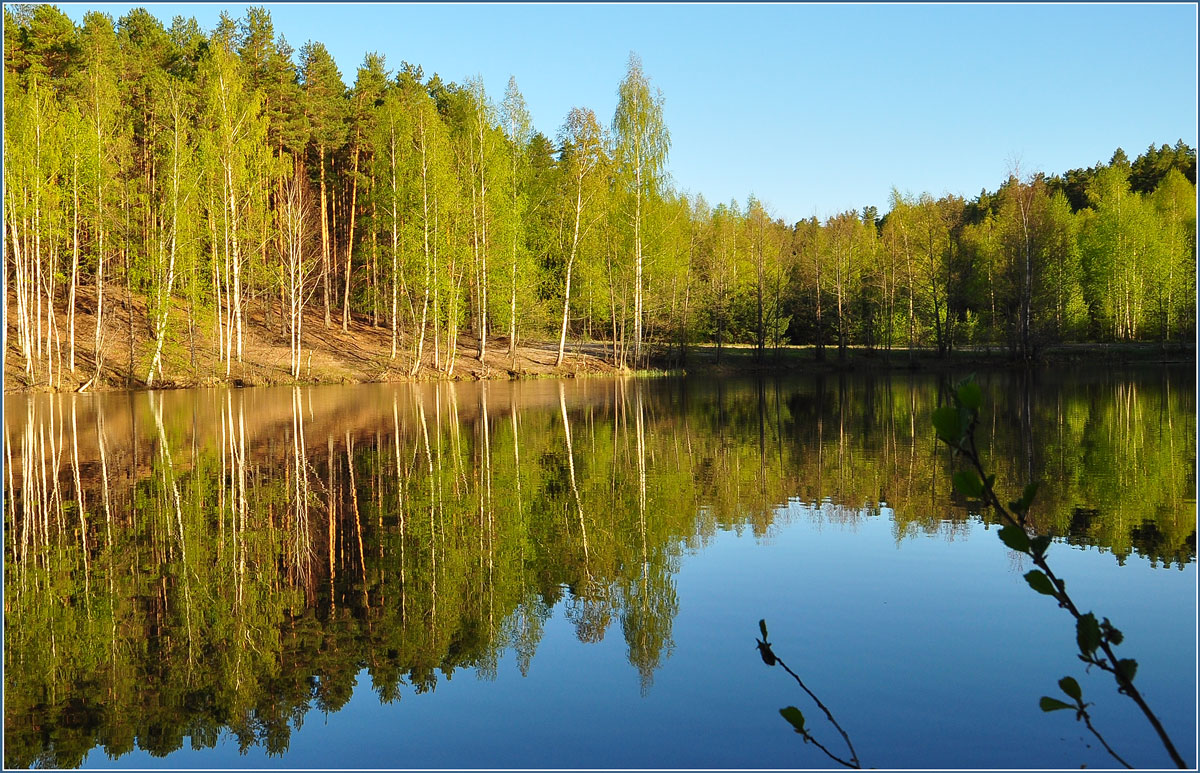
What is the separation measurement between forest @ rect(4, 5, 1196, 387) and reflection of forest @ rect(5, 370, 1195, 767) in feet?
47.2

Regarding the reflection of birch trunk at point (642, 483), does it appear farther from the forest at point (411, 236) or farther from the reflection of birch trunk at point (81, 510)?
the forest at point (411, 236)

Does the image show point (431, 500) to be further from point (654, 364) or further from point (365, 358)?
point (654, 364)

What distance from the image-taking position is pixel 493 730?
4.80 meters

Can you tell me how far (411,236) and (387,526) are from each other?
30918 millimetres

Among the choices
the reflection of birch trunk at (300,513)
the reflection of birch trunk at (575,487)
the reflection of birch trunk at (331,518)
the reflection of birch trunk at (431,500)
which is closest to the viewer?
the reflection of birch trunk at (431,500)

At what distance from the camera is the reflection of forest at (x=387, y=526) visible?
218 inches

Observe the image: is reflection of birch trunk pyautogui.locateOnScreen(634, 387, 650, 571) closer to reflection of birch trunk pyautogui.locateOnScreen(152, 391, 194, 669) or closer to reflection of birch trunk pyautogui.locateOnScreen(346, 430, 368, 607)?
reflection of birch trunk pyautogui.locateOnScreen(346, 430, 368, 607)

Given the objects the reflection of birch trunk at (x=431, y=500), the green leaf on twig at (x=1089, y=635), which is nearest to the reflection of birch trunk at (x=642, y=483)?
the reflection of birch trunk at (x=431, y=500)

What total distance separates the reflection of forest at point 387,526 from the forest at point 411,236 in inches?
567

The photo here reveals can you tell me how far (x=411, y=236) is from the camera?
39.1 m

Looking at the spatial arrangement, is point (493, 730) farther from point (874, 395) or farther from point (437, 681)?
point (874, 395)

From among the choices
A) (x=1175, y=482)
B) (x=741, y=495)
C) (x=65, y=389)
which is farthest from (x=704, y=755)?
(x=65, y=389)

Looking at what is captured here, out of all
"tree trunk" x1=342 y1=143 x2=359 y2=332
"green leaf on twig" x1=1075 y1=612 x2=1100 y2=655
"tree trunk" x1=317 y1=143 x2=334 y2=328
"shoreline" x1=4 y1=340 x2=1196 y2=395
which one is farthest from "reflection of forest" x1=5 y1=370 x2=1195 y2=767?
"tree trunk" x1=342 y1=143 x2=359 y2=332

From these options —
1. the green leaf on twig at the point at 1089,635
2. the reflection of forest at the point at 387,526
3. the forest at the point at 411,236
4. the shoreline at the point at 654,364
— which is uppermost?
the forest at the point at 411,236
